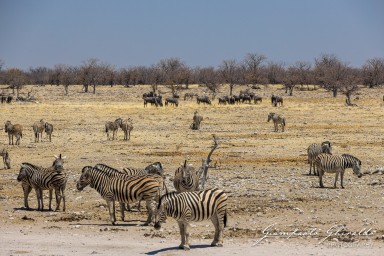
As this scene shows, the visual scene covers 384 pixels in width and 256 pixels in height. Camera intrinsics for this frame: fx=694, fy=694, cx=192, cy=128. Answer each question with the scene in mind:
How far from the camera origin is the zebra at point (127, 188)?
13852 millimetres

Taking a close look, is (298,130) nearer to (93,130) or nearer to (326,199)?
(93,130)

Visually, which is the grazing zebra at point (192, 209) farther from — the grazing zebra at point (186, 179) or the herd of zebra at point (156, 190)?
the grazing zebra at point (186, 179)

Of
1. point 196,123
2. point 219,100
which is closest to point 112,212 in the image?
point 196,123

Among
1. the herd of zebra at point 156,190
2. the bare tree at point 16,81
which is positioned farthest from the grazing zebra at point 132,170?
the bare tree at point 16,81

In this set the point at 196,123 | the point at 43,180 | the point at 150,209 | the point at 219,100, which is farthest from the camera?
the point at 219,100

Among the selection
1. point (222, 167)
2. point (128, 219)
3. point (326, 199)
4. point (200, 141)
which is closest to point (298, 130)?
point (200, 141)

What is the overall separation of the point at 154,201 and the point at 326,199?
4.96 m

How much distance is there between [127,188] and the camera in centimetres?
1401

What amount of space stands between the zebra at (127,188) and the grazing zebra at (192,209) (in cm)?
204

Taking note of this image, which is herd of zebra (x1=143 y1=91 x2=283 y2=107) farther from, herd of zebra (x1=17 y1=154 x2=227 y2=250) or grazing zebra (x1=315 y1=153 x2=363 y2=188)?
herd of zebra (x1=17 y1=154 x2=227 y2=250)

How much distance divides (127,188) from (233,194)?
449 cm

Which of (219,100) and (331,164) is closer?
(331,164)

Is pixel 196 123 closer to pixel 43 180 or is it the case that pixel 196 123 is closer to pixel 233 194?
pixel 233 194

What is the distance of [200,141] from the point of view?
32.5 m
